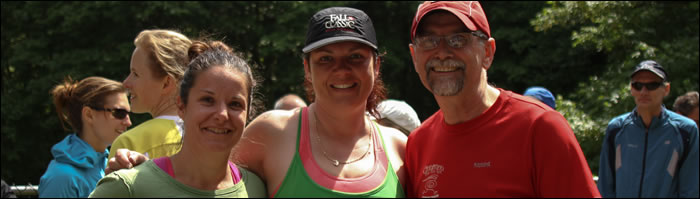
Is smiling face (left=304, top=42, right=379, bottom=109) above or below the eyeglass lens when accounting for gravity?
below

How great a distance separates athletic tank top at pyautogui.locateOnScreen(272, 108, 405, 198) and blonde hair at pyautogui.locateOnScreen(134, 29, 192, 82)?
83 cm

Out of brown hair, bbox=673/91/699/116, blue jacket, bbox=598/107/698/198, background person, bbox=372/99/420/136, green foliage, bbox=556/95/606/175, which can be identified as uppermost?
background person, bbox=372/99/420/136

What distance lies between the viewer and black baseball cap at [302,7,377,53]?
268 centimetres

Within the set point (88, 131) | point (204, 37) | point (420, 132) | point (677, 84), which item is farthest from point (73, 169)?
point (677, 84)

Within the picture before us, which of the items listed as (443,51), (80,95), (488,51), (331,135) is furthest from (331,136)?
(80,95)

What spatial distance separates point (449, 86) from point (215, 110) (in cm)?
102

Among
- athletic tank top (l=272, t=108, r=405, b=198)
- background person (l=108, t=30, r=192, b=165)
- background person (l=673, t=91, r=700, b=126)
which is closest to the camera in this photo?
athletic tank top (l=272, t=108, r=405, b=198)

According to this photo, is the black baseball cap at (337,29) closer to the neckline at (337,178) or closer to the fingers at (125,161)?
the neckline at (337,178)

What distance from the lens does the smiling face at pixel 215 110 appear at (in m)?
2.39

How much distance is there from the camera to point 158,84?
329 cm

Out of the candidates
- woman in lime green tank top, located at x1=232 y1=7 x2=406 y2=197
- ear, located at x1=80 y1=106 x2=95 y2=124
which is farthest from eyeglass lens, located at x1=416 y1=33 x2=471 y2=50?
ear, located at x1=80 y1=106 x2=95 y2=124

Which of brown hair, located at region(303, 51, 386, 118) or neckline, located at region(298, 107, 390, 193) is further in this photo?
brown hair, located at region(303, 51, 386, 118)

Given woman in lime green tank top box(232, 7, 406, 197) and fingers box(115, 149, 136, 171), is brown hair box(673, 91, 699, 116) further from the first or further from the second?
fingers box(115, 149, 136, 171)

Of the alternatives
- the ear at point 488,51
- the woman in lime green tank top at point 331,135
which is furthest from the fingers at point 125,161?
the ear at point 488,51
